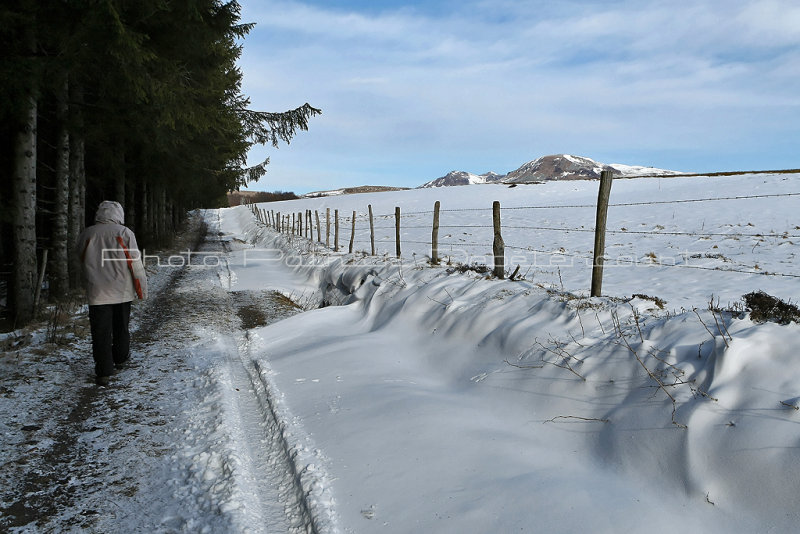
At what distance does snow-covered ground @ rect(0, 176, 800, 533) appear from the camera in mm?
2623

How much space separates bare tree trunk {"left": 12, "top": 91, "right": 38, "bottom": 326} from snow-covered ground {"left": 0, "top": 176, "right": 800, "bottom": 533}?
2.06m

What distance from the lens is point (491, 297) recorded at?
584 centimetres

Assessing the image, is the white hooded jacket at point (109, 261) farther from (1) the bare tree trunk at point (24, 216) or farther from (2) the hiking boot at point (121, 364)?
(1) the bare tree trunk at point (24, 216)

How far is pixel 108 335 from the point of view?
16.4 ft

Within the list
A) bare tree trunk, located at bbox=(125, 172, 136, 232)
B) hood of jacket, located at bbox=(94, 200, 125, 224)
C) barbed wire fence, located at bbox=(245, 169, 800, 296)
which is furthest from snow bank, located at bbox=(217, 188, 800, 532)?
bare tree trunk, located at bbox=(125, 172, 136, 232)

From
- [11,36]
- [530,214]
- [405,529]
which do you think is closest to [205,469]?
[405,529]

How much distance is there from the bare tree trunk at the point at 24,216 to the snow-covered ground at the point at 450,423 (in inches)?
81.3

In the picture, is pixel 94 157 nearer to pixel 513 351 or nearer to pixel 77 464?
pixel 77 464

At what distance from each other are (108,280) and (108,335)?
0.57 m

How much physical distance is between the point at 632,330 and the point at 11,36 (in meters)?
9.52

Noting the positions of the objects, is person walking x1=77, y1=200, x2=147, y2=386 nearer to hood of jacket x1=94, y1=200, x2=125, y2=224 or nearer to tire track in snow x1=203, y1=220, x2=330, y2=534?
hood of jacket x1=94, y1=200, x2=125, y2=224

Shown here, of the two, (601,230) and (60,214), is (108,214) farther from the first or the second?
(601,230)

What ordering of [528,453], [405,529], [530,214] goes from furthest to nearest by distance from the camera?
[530,214] → [528,453] → [405,529]

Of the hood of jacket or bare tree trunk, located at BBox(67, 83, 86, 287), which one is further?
bare tree trunk, located at BBox(67, 83, 86, 287)
